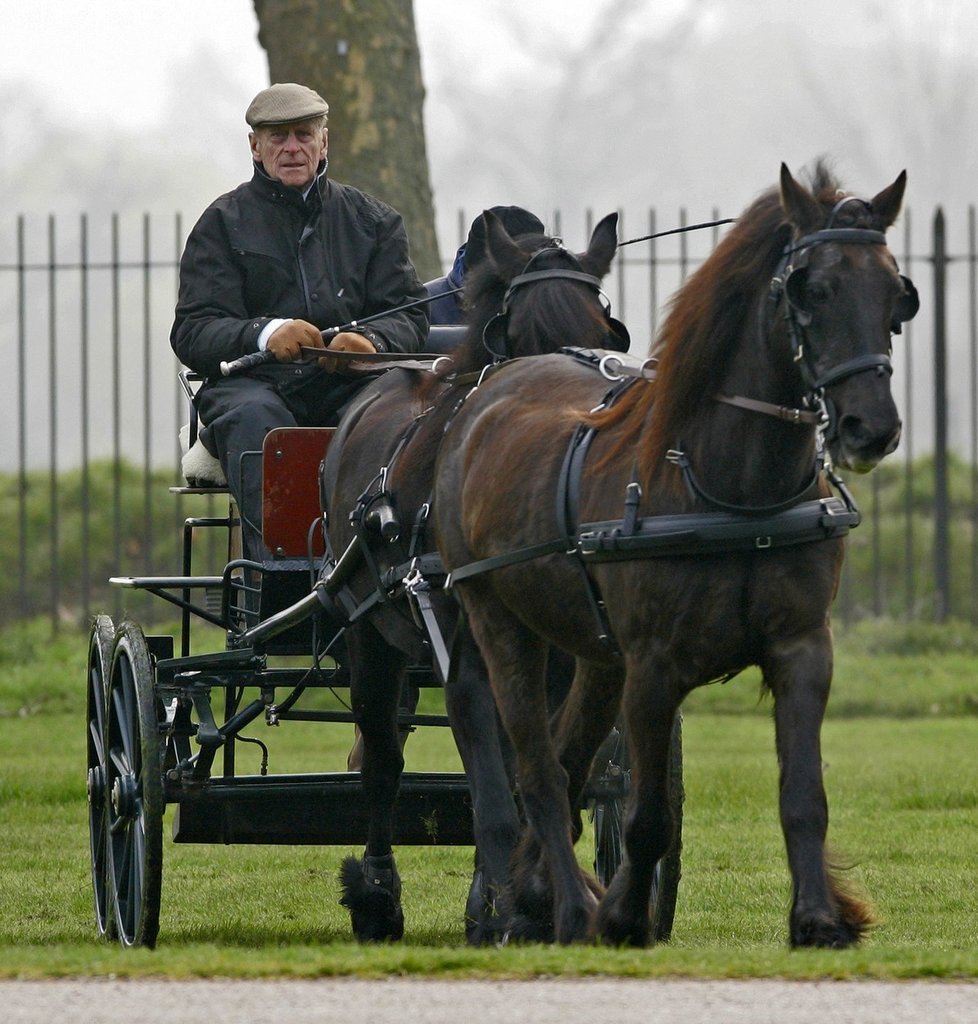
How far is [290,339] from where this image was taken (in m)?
6.29

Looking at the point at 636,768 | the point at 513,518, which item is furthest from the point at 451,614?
the point at 636,768

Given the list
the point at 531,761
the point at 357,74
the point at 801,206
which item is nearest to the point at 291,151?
the point at 531,761

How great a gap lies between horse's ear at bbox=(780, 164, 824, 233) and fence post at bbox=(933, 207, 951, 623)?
1031cm

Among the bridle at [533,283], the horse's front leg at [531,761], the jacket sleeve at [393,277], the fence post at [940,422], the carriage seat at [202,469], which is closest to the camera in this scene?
the horse's front leg at [531,761]

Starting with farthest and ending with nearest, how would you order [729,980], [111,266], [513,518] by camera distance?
1. [111,266]
2. [513,518]
3. [729,980]

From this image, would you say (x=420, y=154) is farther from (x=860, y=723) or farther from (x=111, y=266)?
(x=860, y=723)

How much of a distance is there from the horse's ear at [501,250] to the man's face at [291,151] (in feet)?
3.58

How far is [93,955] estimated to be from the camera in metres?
4.46

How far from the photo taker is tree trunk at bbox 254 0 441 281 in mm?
13117

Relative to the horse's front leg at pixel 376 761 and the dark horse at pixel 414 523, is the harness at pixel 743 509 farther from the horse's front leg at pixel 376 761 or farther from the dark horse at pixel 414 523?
the horse's front leg at pixel 376 761

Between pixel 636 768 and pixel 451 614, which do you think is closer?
pixel 636 768

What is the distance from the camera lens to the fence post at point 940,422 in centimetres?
1441

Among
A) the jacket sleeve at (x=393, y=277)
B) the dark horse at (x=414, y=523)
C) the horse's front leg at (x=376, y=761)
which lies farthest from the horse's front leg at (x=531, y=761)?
the jacket sleeve at (x=393, y=277)

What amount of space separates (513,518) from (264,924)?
78.5 inches
